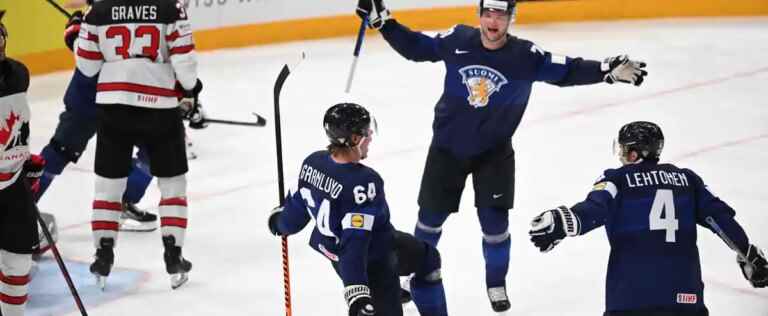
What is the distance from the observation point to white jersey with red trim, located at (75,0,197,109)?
14.8 ft

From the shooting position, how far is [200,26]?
9.99 m

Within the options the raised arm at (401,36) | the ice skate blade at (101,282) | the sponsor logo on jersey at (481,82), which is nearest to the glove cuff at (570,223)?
the sponsor logo on jersey at (481,82)

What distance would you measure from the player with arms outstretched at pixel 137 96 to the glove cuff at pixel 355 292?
5.22 feet

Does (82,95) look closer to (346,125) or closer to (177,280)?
(177,280)

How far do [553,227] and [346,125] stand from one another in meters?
0.66

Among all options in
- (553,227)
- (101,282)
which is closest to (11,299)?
(101,282)

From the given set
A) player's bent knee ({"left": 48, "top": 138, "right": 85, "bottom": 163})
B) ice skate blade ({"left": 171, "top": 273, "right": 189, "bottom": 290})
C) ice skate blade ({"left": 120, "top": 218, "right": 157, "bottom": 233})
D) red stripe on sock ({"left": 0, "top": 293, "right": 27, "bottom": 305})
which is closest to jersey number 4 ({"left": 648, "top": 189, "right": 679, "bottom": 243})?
red stripe on sock ({"left": 0, "top": 293, "right": 27, "bottom": 305})

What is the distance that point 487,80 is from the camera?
429 centimetres

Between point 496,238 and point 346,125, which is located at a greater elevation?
point 346,125

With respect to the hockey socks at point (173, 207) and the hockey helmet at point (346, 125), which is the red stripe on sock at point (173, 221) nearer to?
the hockey socks at point (173, 207)

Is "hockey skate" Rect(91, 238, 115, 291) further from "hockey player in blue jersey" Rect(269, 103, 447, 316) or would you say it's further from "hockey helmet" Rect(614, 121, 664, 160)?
"hockey helmet" Rect(614, 121, 664, 160)

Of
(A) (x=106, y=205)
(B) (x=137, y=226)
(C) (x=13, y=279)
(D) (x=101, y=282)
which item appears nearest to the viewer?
(C) (x=13, y=279)

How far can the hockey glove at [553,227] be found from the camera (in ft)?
10.7

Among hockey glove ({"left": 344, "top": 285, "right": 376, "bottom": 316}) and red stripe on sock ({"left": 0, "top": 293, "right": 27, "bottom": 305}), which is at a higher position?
hockey glove ({"left": 344, "top": 285, "right": 376, "bottom": 316})
